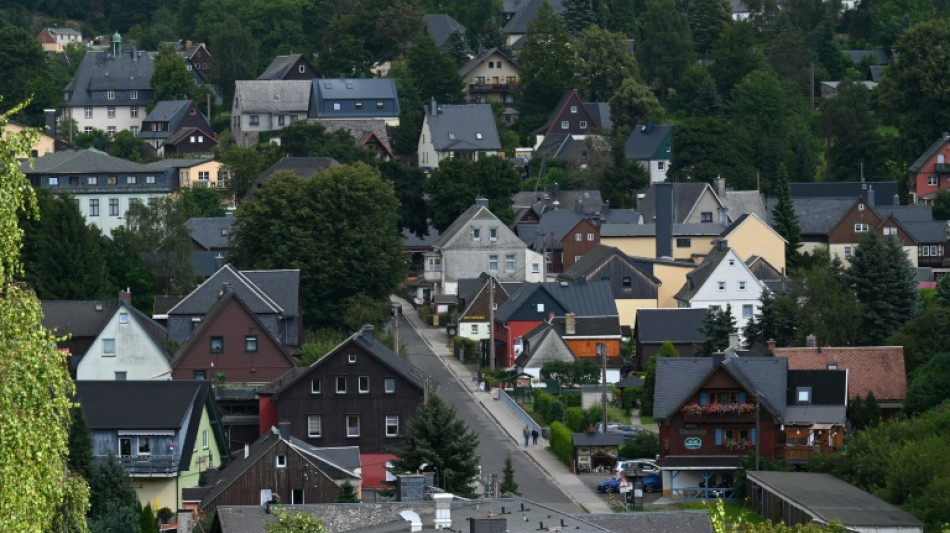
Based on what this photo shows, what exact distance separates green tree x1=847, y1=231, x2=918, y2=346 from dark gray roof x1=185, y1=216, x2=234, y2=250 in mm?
28051

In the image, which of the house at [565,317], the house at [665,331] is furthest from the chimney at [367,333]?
the house at [665,331]

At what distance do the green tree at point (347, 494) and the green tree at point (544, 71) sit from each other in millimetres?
74950

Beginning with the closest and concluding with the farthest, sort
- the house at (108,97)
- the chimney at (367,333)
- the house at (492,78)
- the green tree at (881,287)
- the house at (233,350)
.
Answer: the chimney at (367,333) < the house at (233,350) < the green tree at (881,287) < the house at (492,78) < the house at (108,97)

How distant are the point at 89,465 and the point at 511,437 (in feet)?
62.6

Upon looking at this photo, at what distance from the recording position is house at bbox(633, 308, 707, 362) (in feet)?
261

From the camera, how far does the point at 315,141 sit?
10944cm

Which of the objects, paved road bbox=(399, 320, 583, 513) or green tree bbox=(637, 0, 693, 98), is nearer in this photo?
paved road bbox=(399, 320, 583, 513)

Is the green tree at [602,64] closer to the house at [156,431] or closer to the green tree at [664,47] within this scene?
the green tree at [664,47]

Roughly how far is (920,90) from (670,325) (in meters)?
37.9

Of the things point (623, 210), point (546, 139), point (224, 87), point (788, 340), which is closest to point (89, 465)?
point (788, 340)

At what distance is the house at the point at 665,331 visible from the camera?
3135 inches

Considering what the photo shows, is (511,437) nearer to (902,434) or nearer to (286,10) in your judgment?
(902,434)

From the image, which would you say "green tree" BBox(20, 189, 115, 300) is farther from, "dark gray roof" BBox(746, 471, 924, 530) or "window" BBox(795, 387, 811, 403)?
"dark gray roof" BBox(746, 471, 924, 530)

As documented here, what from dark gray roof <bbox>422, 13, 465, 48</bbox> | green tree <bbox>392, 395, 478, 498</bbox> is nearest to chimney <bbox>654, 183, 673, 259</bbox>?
green tree <bbox>392, 395, 478, 498</bbox>
